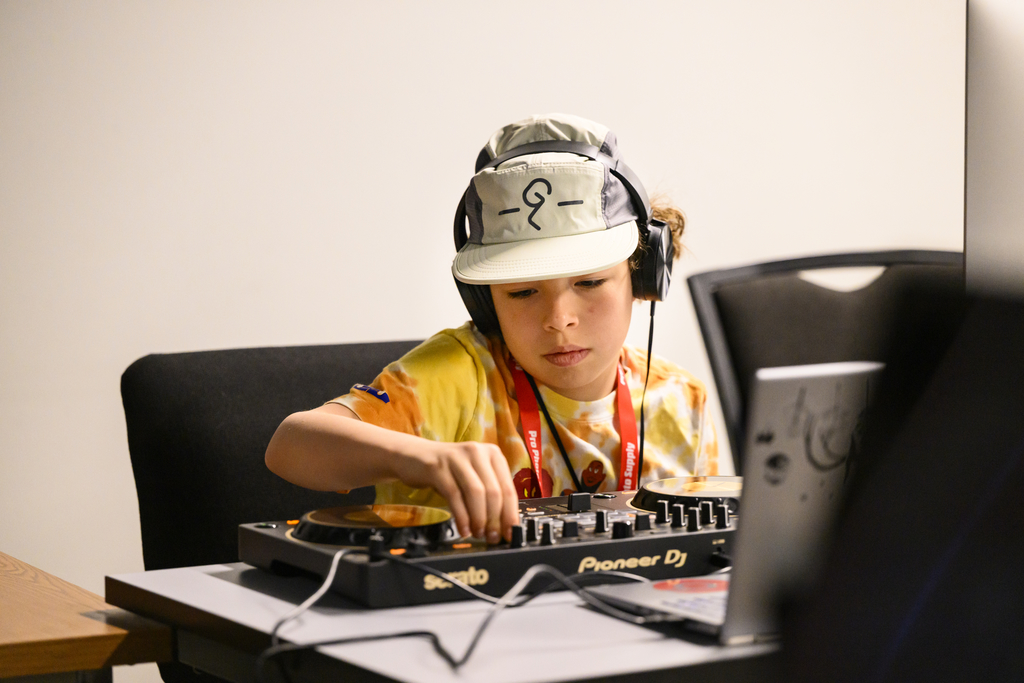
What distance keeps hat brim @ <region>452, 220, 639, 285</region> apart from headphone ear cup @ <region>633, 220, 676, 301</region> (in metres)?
0.06

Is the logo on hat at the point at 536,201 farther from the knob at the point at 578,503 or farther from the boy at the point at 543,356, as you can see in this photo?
the knob at the point at 578,503

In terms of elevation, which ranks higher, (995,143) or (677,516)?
(995,143)

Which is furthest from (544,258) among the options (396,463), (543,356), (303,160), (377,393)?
(303,160)

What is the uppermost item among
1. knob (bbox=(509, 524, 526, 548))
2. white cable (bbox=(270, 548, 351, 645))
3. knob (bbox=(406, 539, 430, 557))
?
knob (bbox=(406, 539, 430, 557))

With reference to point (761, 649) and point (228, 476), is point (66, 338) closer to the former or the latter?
point (228, 476)

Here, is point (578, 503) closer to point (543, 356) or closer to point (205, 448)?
point (543, 356)

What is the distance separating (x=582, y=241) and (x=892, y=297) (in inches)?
15.6

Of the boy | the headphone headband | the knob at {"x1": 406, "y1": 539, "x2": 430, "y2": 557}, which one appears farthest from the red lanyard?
the knob at {"x1": 406, "y1": 539, "x2": 430, "y2": 557}

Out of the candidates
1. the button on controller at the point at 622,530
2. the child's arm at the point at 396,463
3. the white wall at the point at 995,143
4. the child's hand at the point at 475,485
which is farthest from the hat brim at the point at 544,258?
the white wall at the point at 995,143

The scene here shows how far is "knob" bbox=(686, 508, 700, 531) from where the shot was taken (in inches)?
30.1

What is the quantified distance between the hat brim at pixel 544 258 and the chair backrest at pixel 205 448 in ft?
1.48

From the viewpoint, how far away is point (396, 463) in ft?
2.96

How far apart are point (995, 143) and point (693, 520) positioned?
361 millimetres

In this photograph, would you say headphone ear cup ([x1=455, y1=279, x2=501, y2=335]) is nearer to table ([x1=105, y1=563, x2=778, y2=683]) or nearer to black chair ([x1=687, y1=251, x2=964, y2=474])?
black chair ([x1=687, y1=251, x2=964, y2=474])
